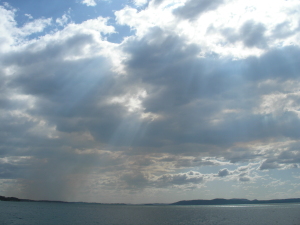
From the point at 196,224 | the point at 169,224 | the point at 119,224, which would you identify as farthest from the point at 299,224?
the point at 119,224

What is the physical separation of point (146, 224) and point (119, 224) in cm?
1025

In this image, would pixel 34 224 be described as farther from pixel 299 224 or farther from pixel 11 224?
pixel 299 224

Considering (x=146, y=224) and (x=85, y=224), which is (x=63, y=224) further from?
(x=146, y=224)

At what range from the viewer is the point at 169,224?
100938mm

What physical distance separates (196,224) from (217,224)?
8.28 meters

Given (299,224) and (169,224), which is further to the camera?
(169,224)

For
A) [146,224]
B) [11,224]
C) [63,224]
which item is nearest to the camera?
[11,224]

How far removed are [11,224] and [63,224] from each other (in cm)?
1673

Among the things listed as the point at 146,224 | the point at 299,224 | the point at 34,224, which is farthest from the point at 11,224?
the point at 299,224

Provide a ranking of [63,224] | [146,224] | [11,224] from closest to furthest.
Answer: [11,224] → [63,224] → [146,224]

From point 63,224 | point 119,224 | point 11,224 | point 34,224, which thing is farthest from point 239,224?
point 11,224

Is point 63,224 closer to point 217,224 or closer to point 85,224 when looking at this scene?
point 85,224

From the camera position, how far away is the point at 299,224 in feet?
306

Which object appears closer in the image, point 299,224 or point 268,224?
point 299,224
